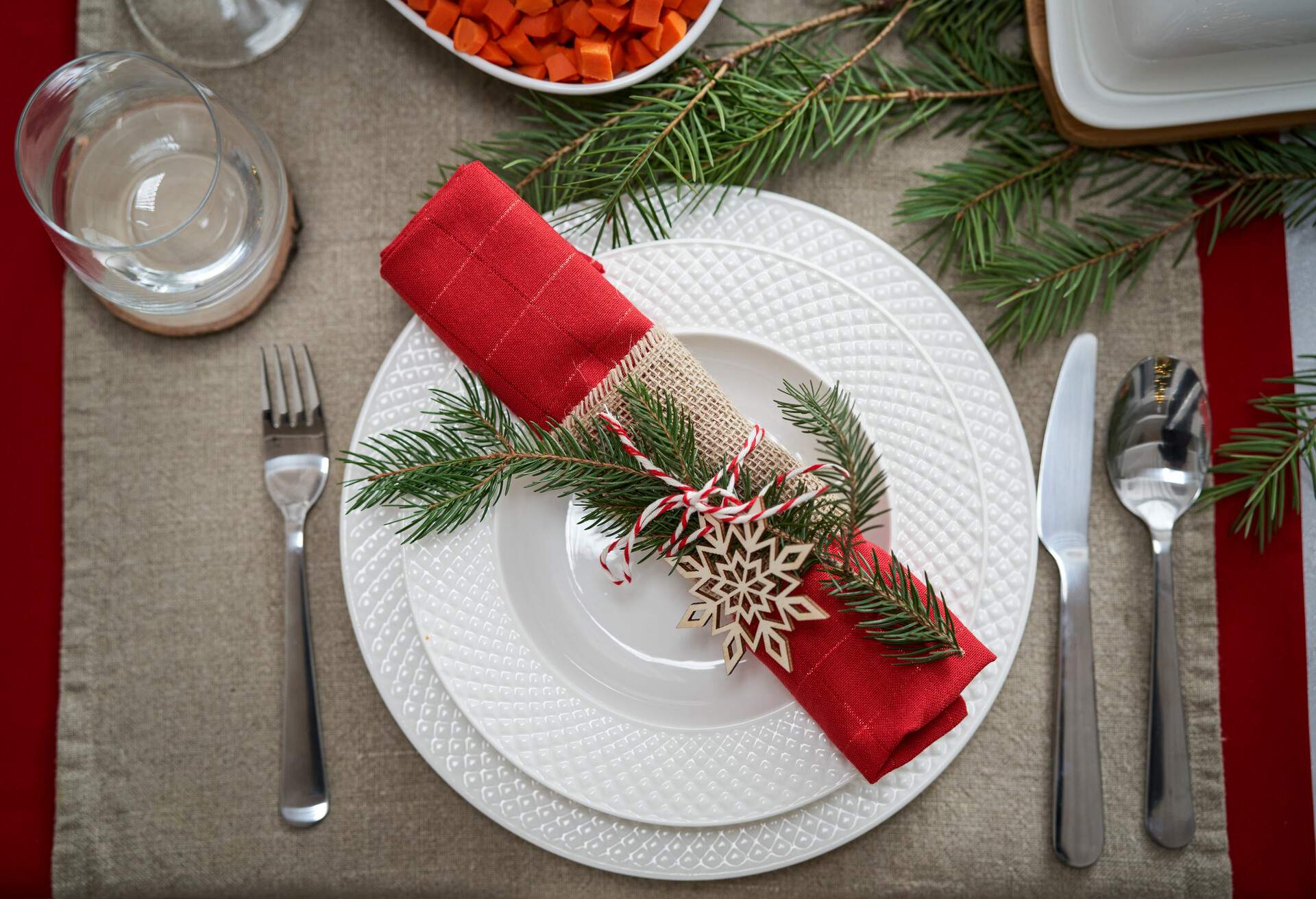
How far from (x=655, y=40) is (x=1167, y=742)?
650 mm

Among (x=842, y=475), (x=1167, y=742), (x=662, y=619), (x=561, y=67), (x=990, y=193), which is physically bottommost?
(x=1167, y=742)

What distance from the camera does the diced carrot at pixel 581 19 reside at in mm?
560

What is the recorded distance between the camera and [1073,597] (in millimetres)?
589

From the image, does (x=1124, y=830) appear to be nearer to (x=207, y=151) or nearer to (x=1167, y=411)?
(x=1167, y=411)

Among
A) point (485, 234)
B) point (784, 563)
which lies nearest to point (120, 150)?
point (485, 234)

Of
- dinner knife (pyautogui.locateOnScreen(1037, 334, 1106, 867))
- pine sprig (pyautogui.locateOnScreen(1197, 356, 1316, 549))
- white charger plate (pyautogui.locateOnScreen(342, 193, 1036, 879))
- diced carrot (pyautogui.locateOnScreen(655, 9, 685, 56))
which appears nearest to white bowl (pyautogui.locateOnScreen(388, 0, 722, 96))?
diced carrot (pyautogui.locateOnScreen(655, 9, 685, 56))

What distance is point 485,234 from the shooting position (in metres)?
0.54

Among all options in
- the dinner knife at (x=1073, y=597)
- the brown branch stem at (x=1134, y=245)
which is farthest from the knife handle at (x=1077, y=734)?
the brown branch stem at (x=1134, y=245)

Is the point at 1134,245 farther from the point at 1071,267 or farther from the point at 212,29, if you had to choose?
the point at 212,29

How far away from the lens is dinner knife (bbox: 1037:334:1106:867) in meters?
0.58

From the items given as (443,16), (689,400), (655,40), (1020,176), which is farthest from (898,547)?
(443,16)

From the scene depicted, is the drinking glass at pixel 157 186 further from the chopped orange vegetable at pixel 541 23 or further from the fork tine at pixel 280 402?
the chopped orange vegetable at pixel 541 23

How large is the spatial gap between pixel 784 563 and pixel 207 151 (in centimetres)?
54

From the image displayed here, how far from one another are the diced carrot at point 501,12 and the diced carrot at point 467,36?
0.01 meters
